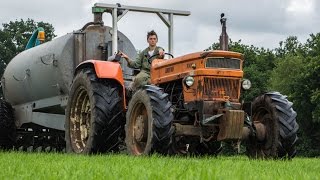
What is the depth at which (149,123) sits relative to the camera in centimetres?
948

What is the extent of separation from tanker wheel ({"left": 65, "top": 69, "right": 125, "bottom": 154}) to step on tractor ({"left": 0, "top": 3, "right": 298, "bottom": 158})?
0.05ft

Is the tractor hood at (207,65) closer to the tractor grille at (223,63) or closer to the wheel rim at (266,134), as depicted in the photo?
the tractor grille at (223,63)

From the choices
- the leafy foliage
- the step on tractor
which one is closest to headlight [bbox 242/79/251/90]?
the step on tractor

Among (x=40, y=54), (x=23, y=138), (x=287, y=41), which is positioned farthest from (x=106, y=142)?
(x=287, y=41)

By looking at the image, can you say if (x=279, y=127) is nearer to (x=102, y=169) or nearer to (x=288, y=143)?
(x=288, y=143)

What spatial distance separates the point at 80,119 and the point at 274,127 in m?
3.63

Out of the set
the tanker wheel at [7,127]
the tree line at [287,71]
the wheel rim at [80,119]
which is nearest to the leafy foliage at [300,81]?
the tree line at [287,71]

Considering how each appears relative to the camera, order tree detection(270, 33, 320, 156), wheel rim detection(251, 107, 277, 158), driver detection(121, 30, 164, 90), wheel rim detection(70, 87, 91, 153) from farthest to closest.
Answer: tree detection(270, 33, 320, 156), wheel rim detection(70, 87, 91, 153), driver detection(121, 30, 164, 90), wheel rim detection(251, 107, 277, 158)

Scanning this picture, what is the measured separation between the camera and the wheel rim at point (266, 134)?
10.1m

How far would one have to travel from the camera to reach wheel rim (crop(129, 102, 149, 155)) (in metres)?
9.88

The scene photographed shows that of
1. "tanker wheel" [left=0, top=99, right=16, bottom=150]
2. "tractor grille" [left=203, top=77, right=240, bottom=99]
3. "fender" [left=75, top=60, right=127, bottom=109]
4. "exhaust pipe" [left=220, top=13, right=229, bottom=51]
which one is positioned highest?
"exhaust pipe" [left=220, top=13, right=229, bottom=51]

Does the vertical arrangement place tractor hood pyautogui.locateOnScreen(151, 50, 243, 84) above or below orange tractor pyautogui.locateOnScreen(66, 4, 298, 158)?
above

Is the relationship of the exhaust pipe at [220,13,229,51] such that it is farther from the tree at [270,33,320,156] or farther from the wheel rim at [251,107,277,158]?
the tree at [270,33,320,156]

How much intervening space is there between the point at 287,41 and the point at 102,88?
6713 cm
